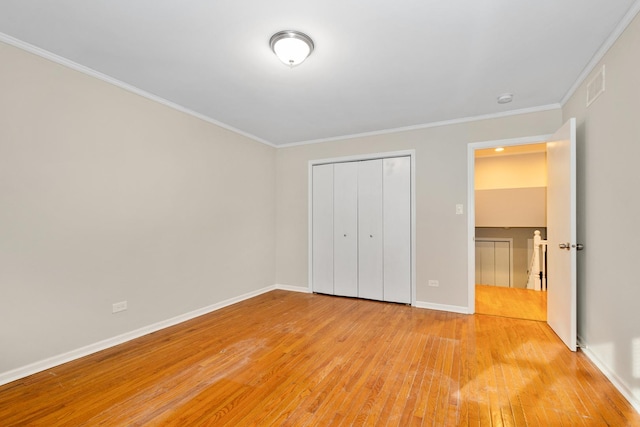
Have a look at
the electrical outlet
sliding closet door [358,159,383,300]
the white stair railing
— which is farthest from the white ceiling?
the white stair railing

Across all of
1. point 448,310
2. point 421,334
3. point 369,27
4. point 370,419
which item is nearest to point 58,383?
point 370,419

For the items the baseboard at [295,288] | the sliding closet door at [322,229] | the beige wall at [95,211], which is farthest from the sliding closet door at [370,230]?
the beige wall at [95,211]

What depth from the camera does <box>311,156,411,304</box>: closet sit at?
4180 mm

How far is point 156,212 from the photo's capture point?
3.17 meters

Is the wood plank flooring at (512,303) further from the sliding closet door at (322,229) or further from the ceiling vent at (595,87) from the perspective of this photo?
the ceiling vent at (595,87)

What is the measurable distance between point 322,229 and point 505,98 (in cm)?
290

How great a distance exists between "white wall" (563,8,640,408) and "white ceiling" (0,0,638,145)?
1.24ft

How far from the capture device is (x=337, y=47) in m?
2.26

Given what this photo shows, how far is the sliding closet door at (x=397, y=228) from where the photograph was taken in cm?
414

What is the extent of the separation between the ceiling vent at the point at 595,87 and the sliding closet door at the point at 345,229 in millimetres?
2640

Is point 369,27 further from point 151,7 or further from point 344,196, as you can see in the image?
point 344,196

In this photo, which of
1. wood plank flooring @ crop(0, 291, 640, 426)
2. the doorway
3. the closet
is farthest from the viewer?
the doorway

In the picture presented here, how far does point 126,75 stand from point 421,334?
148 inches

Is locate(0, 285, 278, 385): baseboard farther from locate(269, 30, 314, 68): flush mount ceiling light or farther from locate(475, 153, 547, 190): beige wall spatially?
locate(475, 153, 547, 190): beige wall
